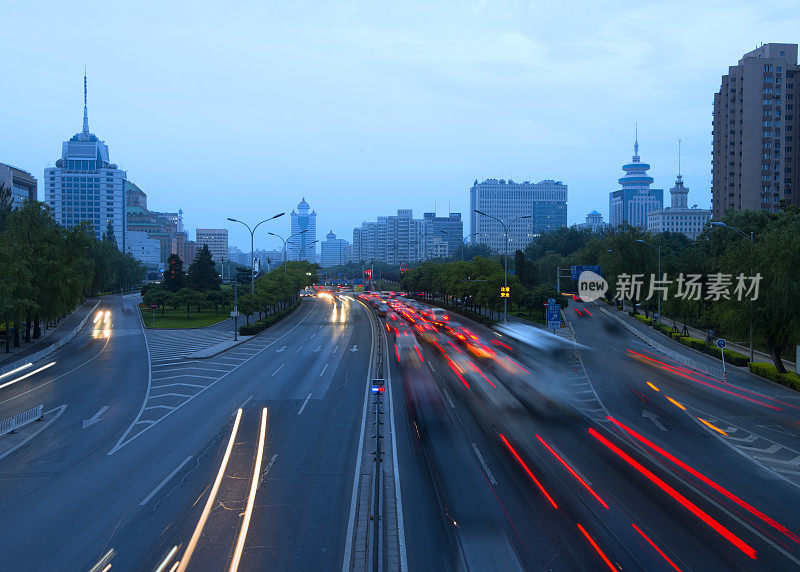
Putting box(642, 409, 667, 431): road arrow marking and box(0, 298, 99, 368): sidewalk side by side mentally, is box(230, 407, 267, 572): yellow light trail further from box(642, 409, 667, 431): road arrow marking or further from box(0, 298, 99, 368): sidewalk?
box(0, 298, 99, 368): sidewalk

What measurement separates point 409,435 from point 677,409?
13.2m

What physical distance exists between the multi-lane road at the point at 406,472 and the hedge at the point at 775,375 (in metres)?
0.80

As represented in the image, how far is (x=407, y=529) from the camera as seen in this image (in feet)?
42.0

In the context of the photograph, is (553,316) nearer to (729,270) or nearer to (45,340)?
(729,270)

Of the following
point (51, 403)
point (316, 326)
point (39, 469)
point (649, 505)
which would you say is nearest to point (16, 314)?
point (51, 403)

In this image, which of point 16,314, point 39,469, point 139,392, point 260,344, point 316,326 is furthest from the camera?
point 316,326

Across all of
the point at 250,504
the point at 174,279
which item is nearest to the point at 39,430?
the point at 250,504

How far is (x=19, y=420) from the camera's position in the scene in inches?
869

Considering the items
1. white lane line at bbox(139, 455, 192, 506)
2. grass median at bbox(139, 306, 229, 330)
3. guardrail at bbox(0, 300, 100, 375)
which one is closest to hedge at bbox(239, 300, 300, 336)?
grass median at bbox(139, 306, 229, 330)

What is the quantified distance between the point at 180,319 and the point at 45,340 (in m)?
21.1

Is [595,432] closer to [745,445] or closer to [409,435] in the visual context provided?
[745,445]

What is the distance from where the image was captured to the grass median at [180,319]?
62031 millimetres

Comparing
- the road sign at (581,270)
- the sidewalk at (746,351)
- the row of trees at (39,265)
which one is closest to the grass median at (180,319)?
the row of trees at (39,265)

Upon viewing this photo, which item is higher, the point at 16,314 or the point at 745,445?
the point at 16,314
